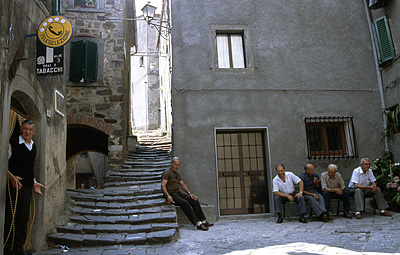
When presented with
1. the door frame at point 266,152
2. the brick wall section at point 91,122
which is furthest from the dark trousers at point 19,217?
the brick wall section at point 91,122

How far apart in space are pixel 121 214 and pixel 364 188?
4773mm

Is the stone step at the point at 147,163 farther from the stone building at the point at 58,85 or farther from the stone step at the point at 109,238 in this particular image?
the stone step at the point at 109,238

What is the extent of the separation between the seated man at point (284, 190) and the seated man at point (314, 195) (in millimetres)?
197

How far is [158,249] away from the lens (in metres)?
5.15

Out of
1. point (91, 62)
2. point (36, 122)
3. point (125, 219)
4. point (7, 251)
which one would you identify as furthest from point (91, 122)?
point (7, 251)

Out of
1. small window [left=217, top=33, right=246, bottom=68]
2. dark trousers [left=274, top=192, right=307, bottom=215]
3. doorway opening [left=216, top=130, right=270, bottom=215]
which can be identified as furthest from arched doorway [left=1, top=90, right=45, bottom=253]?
small window [left=217, top=33, right=246, bottom=68]

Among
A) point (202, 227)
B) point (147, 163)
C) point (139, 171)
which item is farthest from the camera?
point (147, 163)

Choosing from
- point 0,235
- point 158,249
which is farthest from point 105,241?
point 0,235

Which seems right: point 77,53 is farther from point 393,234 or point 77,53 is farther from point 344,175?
point 393,234

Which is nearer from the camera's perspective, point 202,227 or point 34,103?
point 34,103

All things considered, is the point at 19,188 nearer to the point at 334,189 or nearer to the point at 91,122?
the point at 334,189

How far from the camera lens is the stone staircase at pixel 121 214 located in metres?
5.52

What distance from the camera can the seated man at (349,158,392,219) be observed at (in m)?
7.07

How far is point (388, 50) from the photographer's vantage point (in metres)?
8.62
